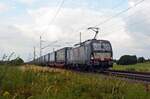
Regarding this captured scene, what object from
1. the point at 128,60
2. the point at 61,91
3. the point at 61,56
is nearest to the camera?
the point at 61,91

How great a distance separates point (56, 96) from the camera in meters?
8.72

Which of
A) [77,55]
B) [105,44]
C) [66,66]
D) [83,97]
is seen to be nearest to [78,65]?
[77,55]

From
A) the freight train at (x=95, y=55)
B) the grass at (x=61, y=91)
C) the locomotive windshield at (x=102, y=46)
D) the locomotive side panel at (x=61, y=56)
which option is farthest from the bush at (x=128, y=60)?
the grass at (x=61, y=91)

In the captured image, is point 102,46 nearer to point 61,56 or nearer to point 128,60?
point 61,56

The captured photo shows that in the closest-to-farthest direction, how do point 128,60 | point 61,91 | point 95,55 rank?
point 61,91
point 95,55
point 128,60

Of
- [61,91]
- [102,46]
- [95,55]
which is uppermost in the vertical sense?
[102,46]

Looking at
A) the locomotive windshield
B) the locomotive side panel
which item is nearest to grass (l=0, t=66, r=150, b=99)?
the locomotive windshield

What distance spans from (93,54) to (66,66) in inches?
627

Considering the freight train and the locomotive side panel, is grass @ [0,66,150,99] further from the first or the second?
the locomotive side panel

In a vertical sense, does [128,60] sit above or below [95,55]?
above

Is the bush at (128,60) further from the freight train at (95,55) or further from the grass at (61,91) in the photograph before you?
the grass at (61,91)

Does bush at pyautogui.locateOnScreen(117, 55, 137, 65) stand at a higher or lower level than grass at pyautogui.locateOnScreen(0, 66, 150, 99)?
higher

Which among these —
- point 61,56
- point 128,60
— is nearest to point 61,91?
point 61,56

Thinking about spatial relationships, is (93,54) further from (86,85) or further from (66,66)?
(86,85)
